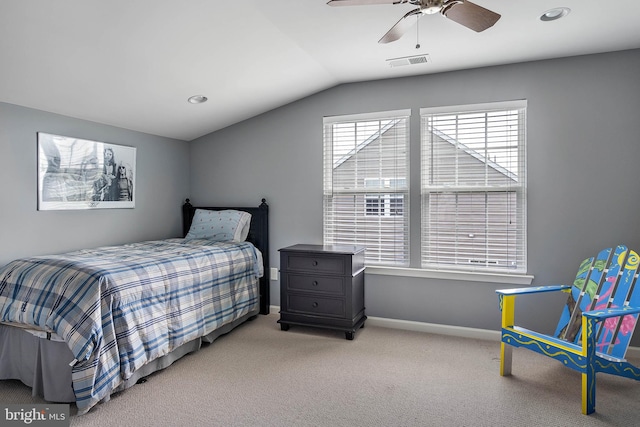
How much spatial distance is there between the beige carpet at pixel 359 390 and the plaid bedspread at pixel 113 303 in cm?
23

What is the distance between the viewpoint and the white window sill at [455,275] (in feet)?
10.7

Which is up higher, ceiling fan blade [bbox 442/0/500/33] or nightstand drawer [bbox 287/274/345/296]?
ceiling fan blade [bbox 442/0/500/33]

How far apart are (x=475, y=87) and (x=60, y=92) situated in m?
3.34

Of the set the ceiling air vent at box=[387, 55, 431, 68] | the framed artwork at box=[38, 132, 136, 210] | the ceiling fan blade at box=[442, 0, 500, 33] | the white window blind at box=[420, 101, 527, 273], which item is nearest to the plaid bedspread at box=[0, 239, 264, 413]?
the framed artwork at box=[38, 132, 136, 210]

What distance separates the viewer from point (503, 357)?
2684 mm

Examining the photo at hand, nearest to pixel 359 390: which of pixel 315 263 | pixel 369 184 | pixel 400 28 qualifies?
pixel 315 263

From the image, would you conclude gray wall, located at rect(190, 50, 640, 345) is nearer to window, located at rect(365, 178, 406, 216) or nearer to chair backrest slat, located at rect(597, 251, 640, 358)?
window, located at rect(365, 178, 406, 216)

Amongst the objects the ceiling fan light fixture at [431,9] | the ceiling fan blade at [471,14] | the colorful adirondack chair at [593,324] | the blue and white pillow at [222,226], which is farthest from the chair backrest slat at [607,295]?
the blue and white pillow at [222,226]

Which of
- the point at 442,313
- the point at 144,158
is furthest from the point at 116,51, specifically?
the point at 442,313

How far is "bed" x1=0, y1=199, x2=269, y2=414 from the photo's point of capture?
223cm

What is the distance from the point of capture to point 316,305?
350cm

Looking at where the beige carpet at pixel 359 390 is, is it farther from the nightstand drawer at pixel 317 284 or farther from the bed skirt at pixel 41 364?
the nightstand drawer at pixel 317 284

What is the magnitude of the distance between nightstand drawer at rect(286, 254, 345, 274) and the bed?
0.65 metres

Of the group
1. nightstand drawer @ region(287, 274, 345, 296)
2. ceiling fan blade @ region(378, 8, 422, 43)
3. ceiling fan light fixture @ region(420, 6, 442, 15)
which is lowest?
nightstand drawer @ region(287, 274, 345, 296)
